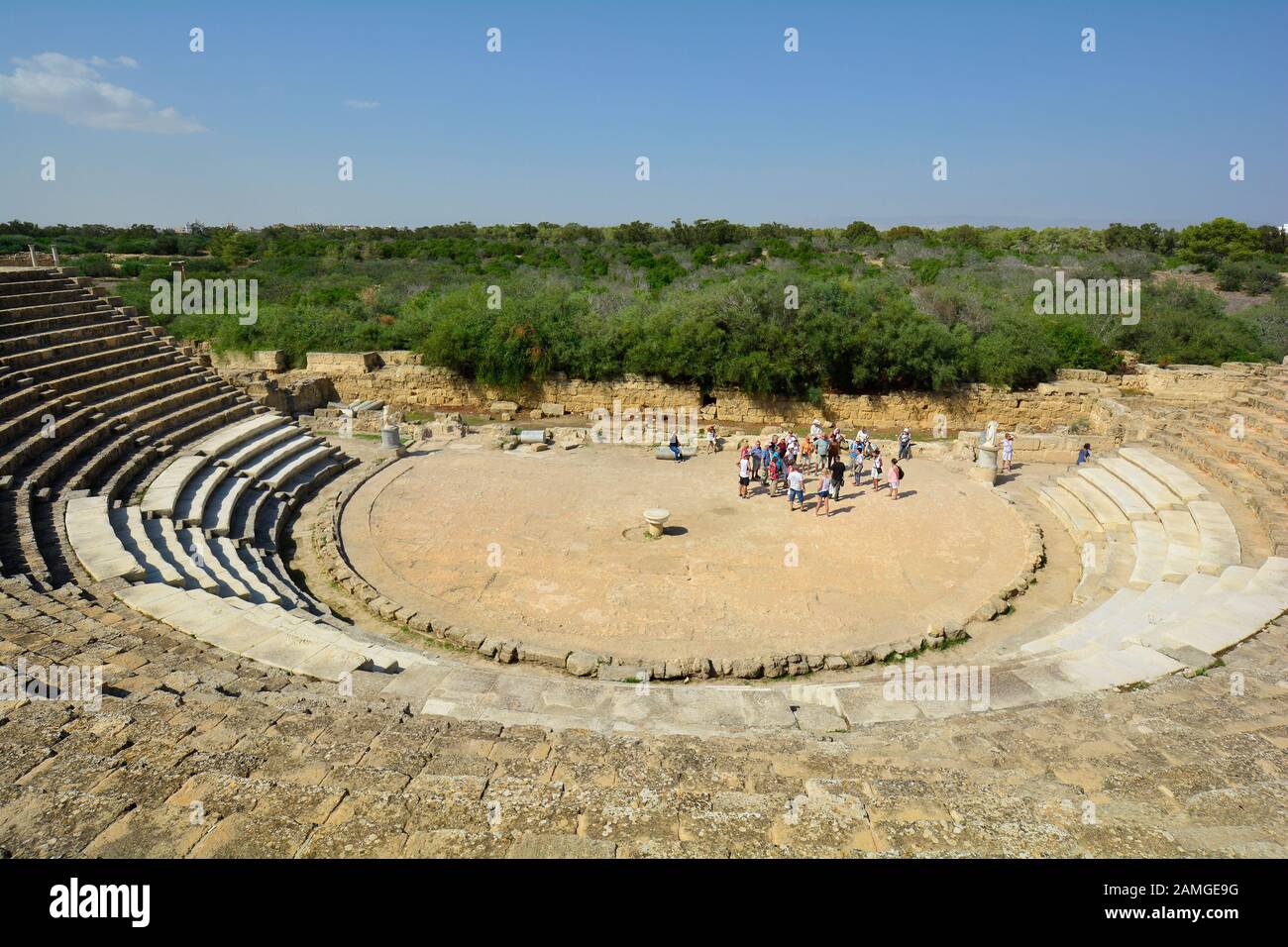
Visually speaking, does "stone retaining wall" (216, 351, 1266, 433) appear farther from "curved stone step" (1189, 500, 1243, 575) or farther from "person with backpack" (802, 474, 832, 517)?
"curved stone step" (1189, 500, 1243, 575)

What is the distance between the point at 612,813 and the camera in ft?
14.0

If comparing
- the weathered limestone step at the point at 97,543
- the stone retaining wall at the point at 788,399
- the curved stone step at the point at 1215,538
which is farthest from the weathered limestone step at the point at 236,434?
the curved stone step at the point at 1215,538

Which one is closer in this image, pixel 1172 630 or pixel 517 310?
pixel 1172 630

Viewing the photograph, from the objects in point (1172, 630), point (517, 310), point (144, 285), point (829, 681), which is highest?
point (144, 285)

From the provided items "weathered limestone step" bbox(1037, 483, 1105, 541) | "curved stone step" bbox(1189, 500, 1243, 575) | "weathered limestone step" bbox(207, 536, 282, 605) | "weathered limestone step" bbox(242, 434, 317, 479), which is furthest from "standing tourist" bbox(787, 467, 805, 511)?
"weathered limestone step" bbox(242, 434, 317, 479)

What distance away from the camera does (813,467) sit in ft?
58.6

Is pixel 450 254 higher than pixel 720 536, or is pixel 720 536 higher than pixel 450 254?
pixel 450 254

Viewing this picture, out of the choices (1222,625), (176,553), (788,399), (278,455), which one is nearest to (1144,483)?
(1222,625)

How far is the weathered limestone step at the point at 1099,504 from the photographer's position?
13.6 meters
